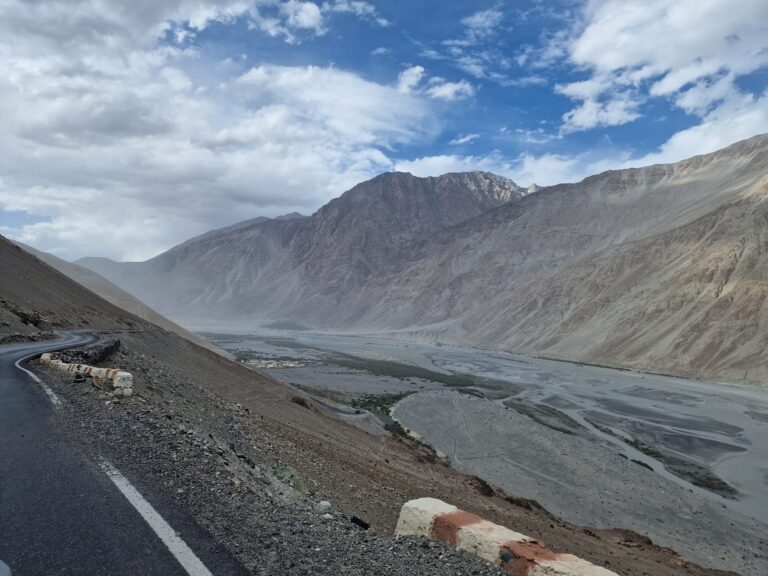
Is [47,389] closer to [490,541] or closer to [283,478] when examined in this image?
[283,478]

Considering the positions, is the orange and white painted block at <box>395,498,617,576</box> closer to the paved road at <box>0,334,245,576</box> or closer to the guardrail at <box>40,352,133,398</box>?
the paved road at <box>0,334,245,576</box>

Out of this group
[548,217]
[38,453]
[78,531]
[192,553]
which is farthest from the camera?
[548,217]

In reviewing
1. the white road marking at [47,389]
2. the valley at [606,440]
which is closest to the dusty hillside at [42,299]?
the white road marking at [47,389]

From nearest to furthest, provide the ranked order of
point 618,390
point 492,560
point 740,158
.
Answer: point 492,560, point 618,390, point 740,158

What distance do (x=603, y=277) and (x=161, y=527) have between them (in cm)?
10743

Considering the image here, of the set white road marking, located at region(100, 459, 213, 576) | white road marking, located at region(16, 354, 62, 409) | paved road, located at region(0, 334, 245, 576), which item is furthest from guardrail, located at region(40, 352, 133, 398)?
white road marking, located at region(100, 459, 213, 576)

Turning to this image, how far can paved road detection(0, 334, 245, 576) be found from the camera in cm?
395

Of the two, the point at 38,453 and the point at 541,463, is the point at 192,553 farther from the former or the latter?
the point at 541,463

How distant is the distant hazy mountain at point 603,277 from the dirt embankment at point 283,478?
58.6m

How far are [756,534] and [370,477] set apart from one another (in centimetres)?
1646

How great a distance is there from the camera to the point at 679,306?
78.5 m

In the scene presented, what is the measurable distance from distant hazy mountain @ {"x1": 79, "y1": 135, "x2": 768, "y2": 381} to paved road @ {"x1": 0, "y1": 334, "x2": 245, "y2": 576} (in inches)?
2738

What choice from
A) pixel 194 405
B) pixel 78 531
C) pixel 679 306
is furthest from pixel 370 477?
pixel 679 306

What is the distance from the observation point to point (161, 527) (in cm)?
457
